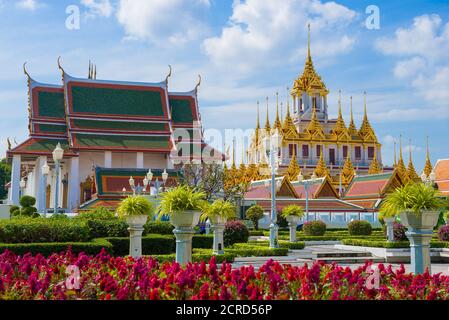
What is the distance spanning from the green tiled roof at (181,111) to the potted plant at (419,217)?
4059 centimetres

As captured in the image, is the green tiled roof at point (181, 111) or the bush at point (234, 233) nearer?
the bush at point (234, 233)

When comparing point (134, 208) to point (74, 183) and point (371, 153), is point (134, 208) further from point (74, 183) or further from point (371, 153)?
point (371, 153)

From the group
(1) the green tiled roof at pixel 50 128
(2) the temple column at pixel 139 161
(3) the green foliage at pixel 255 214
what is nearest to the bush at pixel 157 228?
(3) the green foliage at pixel 255 214

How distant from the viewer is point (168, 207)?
10445mm

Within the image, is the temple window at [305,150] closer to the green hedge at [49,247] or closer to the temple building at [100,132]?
the temple building at [100,132]

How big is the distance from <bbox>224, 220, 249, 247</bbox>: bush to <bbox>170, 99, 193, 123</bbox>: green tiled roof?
2802 cm

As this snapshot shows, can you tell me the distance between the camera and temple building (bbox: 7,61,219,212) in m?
44.2

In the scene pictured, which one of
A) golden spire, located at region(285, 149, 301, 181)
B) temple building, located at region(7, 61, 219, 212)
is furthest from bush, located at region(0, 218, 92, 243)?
golden spire, located at region(285, 149, 301, 181)

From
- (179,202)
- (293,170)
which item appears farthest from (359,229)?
(293,170)

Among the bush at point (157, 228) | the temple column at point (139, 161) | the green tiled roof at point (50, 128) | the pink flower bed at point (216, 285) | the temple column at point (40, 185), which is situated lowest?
the pink flower bed at point (216, 285)

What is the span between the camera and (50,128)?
46.0 metres

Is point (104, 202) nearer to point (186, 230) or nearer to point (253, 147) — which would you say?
point (186, 230)

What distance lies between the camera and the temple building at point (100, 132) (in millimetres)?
44156
